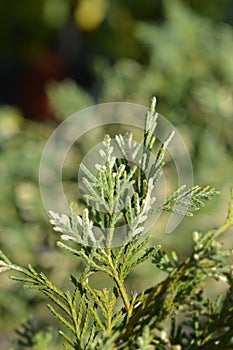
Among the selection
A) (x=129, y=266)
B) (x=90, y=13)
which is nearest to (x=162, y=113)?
(x=129, y=266)

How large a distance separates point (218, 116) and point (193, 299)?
959mm

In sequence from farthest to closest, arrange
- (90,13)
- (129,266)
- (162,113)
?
1. (90,13)
2. (162,113)
3. (129,266)

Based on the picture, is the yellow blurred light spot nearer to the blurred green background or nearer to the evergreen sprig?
the blurred green background

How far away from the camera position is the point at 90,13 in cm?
404

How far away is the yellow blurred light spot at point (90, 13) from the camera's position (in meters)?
3.91

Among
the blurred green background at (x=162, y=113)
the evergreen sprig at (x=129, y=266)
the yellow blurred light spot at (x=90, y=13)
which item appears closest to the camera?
the evergreen sprig at (x=129, y=266)

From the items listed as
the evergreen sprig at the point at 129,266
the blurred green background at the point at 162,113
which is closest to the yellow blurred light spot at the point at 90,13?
the blurred green background at the point at 162,113

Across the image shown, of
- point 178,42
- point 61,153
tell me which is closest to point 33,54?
point 178,42

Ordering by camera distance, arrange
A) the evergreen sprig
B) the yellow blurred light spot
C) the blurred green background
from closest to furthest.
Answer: the evergreen sprig < the blurred green background < the yellow blurred light spot

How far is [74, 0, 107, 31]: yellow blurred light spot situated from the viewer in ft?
12.8

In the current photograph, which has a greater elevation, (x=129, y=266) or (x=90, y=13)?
(x=90, y=13)

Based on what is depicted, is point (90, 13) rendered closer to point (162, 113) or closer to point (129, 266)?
point (162, 113)

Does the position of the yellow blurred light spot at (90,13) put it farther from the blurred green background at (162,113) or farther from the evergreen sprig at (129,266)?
the evergreen sprig at (129,266)

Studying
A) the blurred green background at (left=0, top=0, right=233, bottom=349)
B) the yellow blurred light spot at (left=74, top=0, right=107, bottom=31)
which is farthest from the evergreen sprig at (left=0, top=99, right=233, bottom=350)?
the yellow blurred light spot at (left=74, top=0, right=107, bottom=31)
